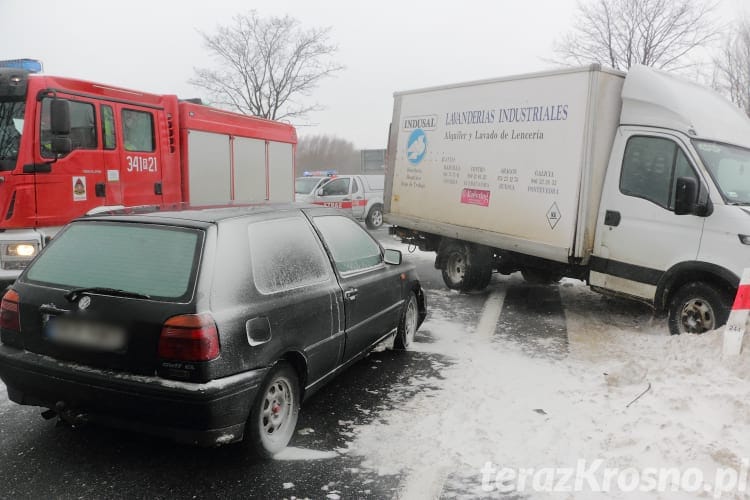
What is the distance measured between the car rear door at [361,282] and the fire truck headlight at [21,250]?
12.9 feet

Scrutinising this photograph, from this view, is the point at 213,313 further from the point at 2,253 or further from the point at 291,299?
the point at 2,253

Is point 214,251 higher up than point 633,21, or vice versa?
point 633,21

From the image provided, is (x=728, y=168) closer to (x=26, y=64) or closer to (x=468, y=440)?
(x=468, y=440)

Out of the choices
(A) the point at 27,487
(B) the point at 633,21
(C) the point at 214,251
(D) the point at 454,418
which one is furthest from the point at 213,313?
(B) the point at 633,21

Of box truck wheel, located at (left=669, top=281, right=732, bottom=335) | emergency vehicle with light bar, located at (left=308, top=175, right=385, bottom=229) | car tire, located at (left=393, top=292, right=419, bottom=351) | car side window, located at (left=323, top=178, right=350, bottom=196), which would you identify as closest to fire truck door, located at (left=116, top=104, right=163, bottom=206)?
car tire, located at (left=393, top=292, right=419, bottom=351)

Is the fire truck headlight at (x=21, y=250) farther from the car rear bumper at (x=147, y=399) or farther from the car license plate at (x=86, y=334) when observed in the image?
the car license plate at (x=86, y=334)

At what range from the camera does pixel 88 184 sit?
700 centimetres

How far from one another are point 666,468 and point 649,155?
395 centimetres

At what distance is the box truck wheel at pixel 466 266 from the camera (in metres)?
8.23

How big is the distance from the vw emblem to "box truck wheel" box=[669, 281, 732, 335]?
17.7 feet

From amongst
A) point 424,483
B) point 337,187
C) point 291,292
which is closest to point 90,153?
point 291,292

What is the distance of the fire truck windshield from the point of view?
6.35m

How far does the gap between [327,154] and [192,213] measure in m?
73.5

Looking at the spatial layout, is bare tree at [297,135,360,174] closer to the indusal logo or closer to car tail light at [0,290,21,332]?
the indusal logo
